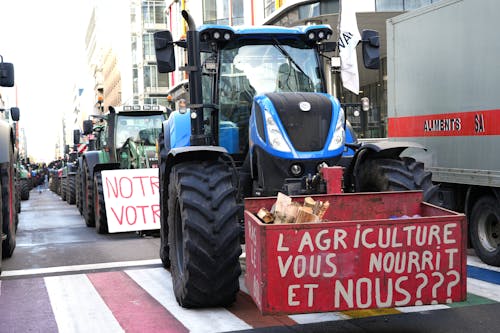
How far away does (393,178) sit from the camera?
6.58 m

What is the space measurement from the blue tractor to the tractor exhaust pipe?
0.04 feet

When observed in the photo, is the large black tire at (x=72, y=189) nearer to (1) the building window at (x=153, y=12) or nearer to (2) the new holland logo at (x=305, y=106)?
(2) the new holland logo at (x=305, y=106)

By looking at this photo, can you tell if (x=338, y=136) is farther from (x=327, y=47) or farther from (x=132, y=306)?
(x=132, y=306)

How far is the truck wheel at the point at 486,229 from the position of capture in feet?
27.8

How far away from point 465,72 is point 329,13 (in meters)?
17.4

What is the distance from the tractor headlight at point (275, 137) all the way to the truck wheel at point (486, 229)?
352 cm

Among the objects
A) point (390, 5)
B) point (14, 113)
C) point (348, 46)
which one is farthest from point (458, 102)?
point (390, 5)

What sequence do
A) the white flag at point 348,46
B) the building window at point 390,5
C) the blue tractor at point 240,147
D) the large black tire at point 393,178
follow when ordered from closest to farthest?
the blue tractor at point 240,147 < the large black tire at point 393,178 < the white flag at point 348,46 < the building window at point 390,5

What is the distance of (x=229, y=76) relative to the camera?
7.43m

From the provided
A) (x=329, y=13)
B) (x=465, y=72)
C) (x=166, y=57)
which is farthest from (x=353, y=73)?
(x=329, y=13)

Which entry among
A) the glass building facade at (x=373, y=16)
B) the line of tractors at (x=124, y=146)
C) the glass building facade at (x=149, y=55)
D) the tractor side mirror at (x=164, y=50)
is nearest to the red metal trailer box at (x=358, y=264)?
the tractor side mirror at (x=164, y=50)

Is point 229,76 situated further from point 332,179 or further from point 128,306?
point 128,306

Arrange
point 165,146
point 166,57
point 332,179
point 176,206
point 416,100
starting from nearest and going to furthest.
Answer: point 332,179
point 176,206
point 166,57
point 165,146
point 416,100

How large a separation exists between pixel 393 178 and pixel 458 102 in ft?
9.85
